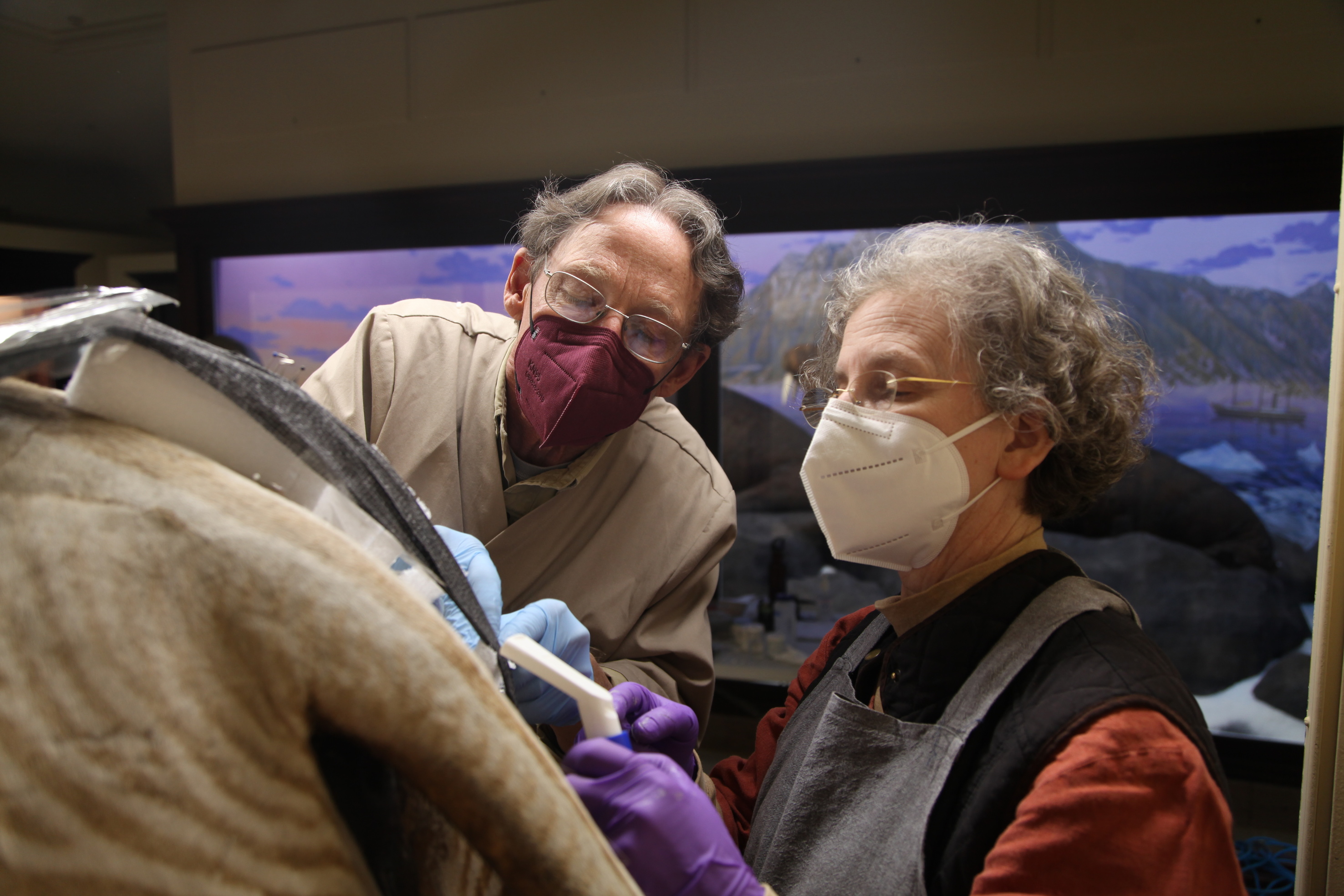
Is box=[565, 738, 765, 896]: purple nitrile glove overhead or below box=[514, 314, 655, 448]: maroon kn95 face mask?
below

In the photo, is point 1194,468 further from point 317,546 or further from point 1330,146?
point 317,546

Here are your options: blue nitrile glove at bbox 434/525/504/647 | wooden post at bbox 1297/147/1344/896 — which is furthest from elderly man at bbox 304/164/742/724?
wooden post at bbox 1297/147/1344/896

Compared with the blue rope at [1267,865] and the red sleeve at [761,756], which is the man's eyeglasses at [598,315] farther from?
the blue rope at [1267,865]

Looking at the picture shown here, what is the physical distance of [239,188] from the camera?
13.6 feet

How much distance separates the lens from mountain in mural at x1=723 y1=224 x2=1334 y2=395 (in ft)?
9.91

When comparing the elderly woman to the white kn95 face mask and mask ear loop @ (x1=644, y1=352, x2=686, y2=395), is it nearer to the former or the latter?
the white kn95 face mask

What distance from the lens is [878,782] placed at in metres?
1.04

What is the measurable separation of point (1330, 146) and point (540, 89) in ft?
10.4

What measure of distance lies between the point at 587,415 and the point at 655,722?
2.21 feet

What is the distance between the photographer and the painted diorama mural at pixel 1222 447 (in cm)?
302

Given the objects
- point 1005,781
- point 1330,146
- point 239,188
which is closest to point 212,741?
point 1005,781

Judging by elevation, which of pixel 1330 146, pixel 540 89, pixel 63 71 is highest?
pixel 63 71

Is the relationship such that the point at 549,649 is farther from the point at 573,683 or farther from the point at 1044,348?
the point at 1044,348

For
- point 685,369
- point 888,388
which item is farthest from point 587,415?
point 888,388
